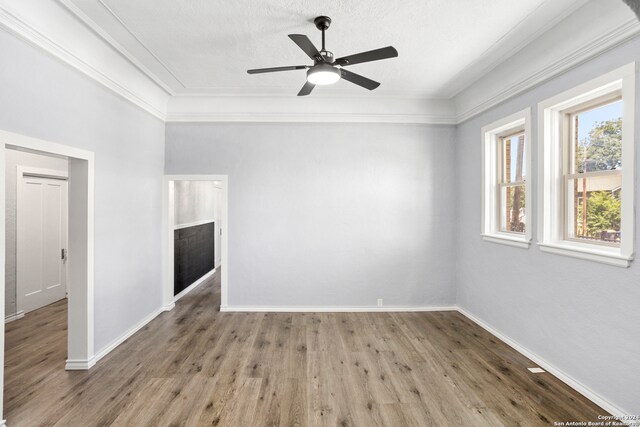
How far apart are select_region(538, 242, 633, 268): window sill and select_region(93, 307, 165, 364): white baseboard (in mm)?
4231

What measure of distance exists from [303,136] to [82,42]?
250 cm

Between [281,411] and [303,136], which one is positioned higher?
[303,136]

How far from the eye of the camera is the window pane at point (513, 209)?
11.3ft

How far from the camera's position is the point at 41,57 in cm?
232

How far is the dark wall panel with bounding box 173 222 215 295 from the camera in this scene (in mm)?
4883

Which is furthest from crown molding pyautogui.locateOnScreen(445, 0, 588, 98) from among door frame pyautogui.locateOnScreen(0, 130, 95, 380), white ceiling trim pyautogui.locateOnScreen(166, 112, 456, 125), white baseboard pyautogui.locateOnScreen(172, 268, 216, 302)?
white baseboard pyautogui.locateOnScreen(172, 268, 216, 302)

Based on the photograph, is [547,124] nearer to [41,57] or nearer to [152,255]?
[41,57]

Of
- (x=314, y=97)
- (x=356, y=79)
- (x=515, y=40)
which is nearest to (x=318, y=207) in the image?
(x=314, y=97)

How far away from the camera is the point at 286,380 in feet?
8.57

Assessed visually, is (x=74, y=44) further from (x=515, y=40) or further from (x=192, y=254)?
(x=515, y=40)

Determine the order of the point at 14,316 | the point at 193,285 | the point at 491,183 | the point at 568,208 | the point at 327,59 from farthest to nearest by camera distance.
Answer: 1. the point at 193,285
2. the point at 14,316
3. the point at 491,183
4. the point at 568,208
5. the point at 327,59

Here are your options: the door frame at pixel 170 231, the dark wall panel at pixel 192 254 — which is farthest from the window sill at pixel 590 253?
the dark wall panel at pixel 192 254

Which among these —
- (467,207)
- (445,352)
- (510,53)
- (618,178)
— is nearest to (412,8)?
(510,53)

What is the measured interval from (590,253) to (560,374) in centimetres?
107
